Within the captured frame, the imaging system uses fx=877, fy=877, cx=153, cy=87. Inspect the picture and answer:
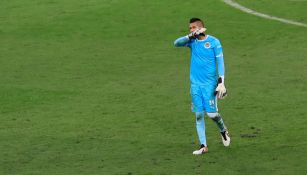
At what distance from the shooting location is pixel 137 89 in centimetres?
2247

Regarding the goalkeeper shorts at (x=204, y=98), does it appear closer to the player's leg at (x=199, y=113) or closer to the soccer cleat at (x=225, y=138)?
the player's leg at (x=199, y=113)

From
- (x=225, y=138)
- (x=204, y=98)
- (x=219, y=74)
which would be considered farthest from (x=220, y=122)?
(x=219, y=74)

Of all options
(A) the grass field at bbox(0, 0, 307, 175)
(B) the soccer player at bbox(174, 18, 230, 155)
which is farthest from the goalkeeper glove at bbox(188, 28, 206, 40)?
(A) the grass field at bbox(0, 0, 307, 175)

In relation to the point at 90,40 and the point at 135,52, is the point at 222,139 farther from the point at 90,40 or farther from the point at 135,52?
the point at 90,40

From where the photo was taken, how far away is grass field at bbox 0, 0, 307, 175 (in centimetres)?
1589

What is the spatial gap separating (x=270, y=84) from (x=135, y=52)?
6020mm

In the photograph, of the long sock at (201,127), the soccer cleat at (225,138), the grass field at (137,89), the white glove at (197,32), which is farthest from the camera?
the soccer cleat at (225,138)

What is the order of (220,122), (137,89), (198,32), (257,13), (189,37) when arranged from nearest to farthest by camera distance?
1. (198,32)
2. (189,37)
3. (220,122)
4. (137,89)
5. (257,13)

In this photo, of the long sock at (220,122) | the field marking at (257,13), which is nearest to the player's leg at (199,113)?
the long sock at (220,122)

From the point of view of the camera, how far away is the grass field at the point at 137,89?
52.1 feet

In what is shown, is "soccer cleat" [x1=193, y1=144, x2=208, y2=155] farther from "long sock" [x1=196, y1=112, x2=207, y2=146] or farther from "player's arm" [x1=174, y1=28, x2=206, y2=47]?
"player's arm" [x1=174, y1=28, x2=206, y2=47]

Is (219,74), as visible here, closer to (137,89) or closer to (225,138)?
(225,138)

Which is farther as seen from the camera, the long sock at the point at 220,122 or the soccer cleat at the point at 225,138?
the soccer cleat at the point at 225,138

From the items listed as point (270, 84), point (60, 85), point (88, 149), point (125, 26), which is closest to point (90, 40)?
point (125, 26)
